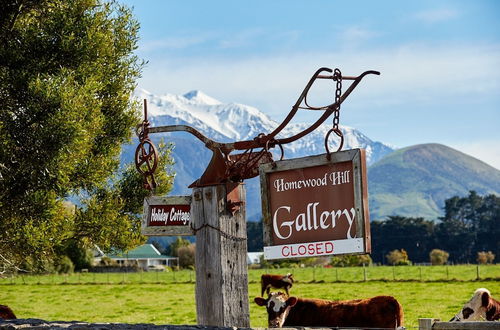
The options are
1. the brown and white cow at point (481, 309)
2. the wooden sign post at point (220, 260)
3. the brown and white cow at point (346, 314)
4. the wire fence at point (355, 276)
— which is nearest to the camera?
the wooden sign post at point (220, 260)

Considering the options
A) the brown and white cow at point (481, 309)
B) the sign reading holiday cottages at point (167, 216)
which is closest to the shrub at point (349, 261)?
the brown and white cow at point (481, 309)

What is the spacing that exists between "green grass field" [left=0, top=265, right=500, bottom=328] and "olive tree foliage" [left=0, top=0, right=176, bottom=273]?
35.5 feet

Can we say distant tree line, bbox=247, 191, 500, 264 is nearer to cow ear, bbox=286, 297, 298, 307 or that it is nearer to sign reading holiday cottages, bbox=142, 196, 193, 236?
cow ear, bbox=286, 297, 298, 307

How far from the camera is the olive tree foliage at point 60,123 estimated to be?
1850 centimetres

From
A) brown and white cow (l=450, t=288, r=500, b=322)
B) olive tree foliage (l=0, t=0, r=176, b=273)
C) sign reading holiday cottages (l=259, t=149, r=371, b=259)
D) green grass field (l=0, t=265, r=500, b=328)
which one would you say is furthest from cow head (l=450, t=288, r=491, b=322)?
green grass field (l=0, t=265, r=500, b=328)

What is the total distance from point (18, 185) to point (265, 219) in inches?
456

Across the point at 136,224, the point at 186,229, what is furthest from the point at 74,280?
the point at 186,229

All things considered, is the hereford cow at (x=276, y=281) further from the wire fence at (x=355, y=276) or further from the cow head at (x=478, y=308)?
the wire fence at (x=355, y=276)

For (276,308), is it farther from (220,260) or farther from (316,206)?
(316,206)

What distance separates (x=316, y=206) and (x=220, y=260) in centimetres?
159

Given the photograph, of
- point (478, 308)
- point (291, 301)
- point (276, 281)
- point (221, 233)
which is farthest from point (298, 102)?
point (478, 308)

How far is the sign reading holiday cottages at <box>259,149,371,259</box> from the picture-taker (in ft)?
27.6

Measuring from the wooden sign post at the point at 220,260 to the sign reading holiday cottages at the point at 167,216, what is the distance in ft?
0.71

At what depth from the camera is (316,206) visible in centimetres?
872
